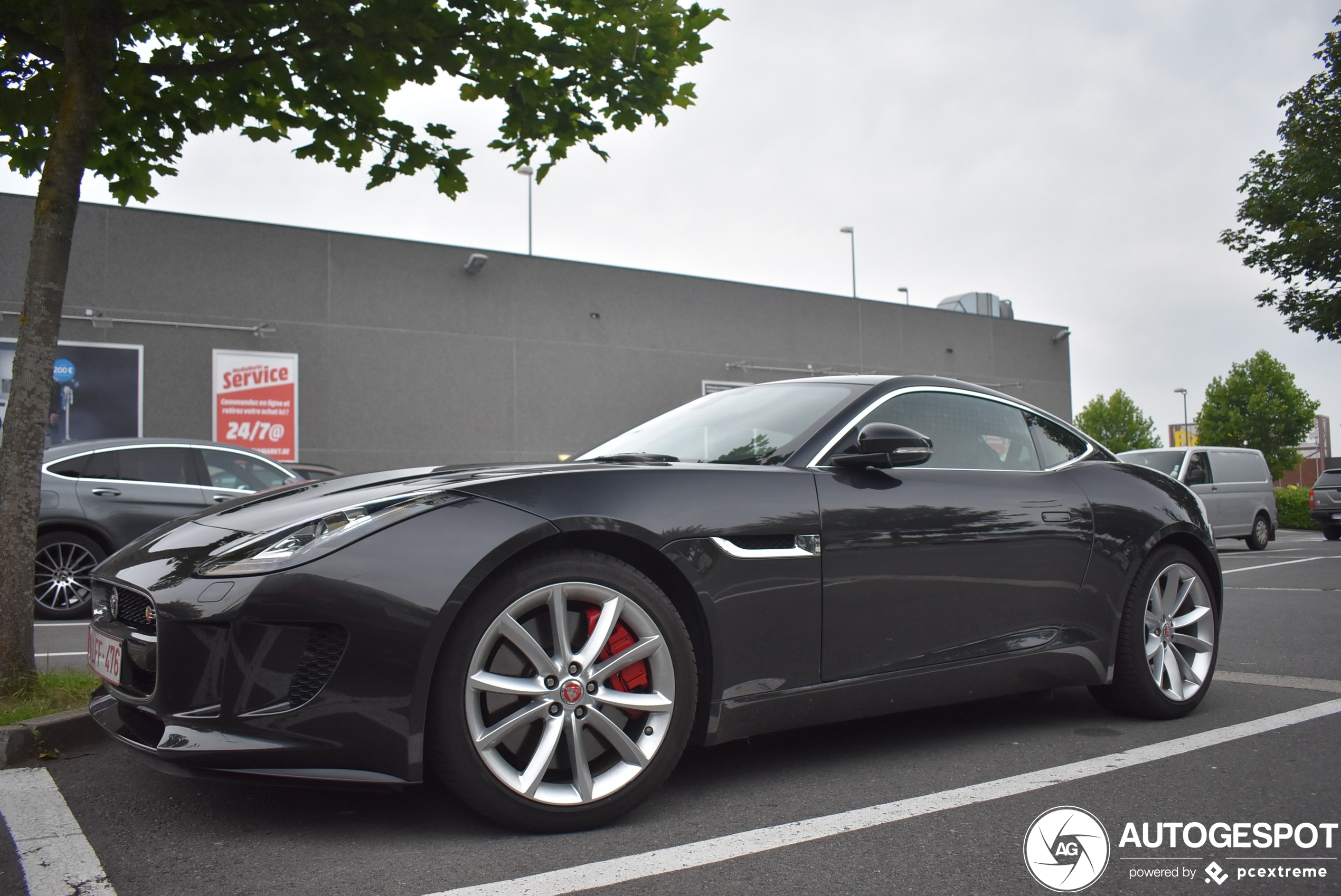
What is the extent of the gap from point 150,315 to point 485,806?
1708cm

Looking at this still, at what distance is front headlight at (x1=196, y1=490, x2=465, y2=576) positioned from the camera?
244 cm

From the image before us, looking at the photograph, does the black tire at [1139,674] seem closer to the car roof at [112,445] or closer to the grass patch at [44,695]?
the grass patch at [44,695]

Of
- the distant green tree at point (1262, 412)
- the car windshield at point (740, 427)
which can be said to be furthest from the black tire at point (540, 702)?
the distant green tree at point (1262, 412)

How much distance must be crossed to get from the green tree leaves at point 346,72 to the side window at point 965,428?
2.27 metres

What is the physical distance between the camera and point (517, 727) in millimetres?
2527

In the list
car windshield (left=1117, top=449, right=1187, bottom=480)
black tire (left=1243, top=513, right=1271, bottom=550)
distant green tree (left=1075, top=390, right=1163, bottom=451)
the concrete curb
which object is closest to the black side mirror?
the concrete curb

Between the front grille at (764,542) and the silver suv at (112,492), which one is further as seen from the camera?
the silver suv at (112,492)

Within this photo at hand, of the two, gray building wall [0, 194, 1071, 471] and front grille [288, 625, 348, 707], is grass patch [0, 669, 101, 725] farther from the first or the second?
gray building wall [0, 194, 1071, 471]

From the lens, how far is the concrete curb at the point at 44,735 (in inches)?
128

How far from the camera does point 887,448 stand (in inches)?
125

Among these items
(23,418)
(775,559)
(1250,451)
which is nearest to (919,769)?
(775,559)

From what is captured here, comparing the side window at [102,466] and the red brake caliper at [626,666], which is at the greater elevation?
the side window at [102,466]

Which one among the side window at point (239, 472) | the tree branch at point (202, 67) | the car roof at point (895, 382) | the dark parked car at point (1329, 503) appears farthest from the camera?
the dark parked car at point (1329, 503)

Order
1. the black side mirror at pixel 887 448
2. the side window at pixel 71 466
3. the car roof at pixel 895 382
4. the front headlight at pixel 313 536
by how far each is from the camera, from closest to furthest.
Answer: the front headlight at pixel 313 536
the black side mirror at pixel 887 448
the car roof at pixel 895 382
the side window at pixel 71 466
